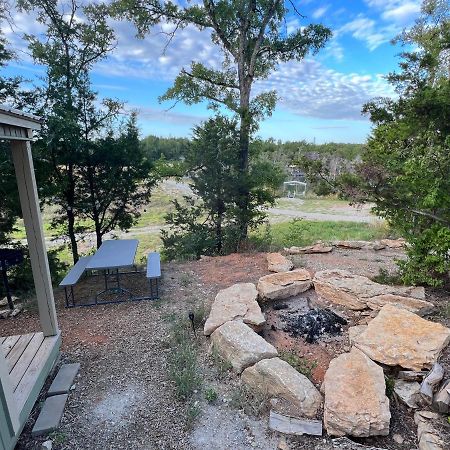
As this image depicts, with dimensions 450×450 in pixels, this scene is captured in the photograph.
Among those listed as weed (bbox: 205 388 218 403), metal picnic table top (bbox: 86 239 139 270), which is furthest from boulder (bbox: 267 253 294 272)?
weed (bbox: 205 388 218 403)

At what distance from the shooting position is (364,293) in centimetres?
350

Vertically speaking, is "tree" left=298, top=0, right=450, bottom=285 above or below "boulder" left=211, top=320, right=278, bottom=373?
above

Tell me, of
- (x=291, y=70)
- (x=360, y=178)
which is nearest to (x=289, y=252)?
(x=360, y=178)

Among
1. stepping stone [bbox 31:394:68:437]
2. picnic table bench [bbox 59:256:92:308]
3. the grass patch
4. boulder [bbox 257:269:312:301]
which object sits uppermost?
picnic table bench [bbox 59:256:92:308]

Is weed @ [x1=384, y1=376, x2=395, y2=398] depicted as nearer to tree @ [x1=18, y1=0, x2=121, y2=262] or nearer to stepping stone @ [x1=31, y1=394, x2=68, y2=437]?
A: stepping stone @ [x1=31, y1=394, x2=68, y2=437]

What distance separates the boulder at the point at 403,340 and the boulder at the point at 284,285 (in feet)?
3.71

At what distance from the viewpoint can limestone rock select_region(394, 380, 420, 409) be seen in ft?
7.04

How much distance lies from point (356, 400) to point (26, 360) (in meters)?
2.53

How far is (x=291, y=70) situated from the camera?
7668 millimetres

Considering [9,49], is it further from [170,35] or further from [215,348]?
[215,348]

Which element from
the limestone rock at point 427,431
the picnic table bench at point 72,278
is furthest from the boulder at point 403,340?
the picnic table bench at point 72,278

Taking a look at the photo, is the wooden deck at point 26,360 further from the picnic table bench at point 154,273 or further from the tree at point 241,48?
the tree at point 241,48

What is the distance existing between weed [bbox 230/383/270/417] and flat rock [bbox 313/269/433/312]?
1702 millimetres

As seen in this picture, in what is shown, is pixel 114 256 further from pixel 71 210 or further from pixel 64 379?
pixel 71 210
